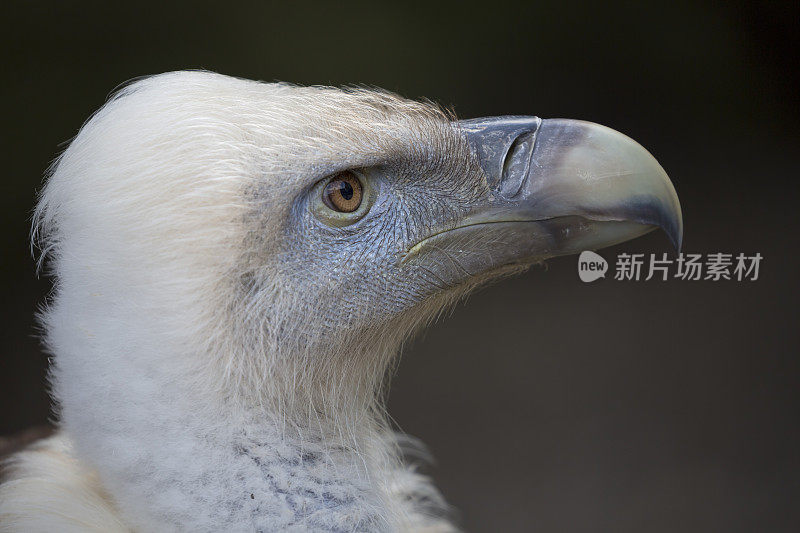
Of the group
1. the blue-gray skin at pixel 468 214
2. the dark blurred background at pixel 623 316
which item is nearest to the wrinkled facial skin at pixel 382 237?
the blue-gray skin at pixel 468 214

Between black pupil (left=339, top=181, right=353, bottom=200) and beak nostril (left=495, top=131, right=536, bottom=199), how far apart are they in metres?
0.29

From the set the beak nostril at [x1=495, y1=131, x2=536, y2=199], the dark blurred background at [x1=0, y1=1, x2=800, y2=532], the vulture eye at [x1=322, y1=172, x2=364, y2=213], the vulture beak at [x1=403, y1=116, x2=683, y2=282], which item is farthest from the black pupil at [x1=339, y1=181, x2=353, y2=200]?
the dark blurred background at [x1=0, y1=1, x2=800, y2=532]

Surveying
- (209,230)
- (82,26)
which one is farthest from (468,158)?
(82,26)

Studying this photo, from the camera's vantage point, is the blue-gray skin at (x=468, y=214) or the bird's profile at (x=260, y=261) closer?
the bird's profile at (x=260, y=261)

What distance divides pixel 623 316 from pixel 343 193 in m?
3.37

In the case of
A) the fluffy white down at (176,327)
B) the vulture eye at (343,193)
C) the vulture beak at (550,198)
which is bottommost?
the fluffy white down at (176,327)

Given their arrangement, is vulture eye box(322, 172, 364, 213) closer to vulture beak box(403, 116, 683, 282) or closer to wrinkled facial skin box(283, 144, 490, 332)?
wrinkled facial skin box(283, 144, 490, 332)

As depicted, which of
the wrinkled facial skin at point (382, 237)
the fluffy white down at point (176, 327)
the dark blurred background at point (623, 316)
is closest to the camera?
the fluffy white down at point (176, 327)

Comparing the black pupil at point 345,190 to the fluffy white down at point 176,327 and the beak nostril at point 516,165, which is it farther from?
the beak nostril at point 516,165

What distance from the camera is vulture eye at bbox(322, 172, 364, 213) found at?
1451 millimetres

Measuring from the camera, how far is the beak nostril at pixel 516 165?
1.51 metres

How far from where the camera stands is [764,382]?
4465 mm

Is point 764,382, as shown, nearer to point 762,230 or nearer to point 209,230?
point 762,230

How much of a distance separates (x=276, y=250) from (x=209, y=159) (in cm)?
20
